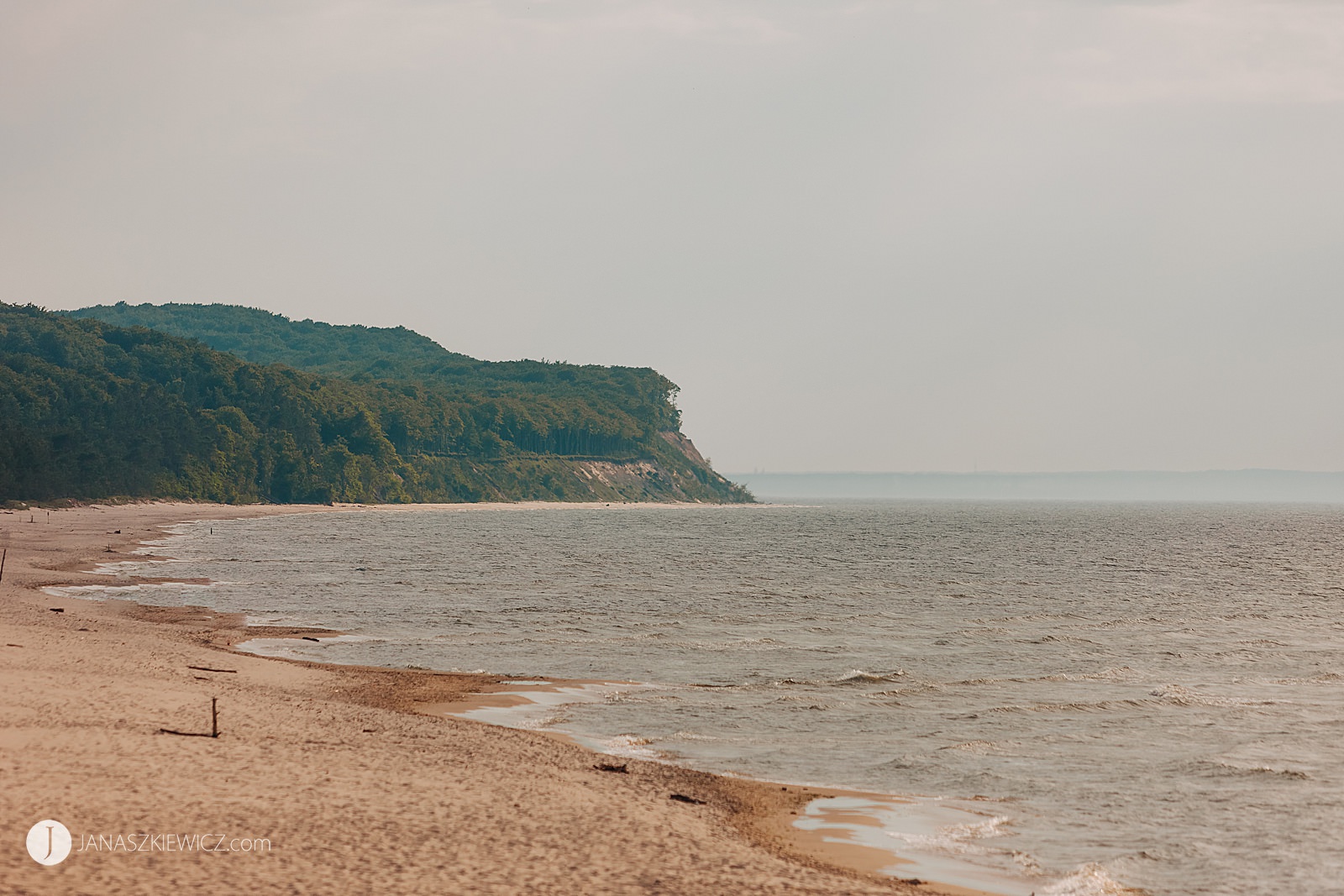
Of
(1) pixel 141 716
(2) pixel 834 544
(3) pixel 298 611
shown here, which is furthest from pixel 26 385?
(1) pixel 141 716

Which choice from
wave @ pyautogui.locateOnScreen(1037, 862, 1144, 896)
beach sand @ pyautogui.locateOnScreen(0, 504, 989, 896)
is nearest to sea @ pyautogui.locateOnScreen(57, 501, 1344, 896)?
wave @ pyautogui.locateOnScreen(1037, 862, 1144, 896)

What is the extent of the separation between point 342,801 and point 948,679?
25.3 metres

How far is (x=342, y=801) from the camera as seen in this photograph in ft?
60.7

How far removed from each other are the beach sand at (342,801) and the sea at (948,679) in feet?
9.78

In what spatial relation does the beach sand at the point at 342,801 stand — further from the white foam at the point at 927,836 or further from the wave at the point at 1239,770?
the wave at the point at 1239,770

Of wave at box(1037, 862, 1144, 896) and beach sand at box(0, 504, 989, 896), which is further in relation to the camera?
wave at box(1037, 862, 1144, 896)

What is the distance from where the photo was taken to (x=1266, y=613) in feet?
208

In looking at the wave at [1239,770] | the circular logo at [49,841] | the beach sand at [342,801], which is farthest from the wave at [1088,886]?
the circular logo at [49,841]

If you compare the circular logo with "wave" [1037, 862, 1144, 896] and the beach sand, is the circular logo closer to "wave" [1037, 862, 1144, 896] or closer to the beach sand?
the beach sand

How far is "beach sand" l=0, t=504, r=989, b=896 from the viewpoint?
1518 centimetres

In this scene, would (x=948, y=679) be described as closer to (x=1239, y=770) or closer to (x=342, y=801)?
(x=1239, y=770)

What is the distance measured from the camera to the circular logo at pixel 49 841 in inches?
561

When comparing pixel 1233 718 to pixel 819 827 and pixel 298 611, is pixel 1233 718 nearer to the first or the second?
pixel 819 827

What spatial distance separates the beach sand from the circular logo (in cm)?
15
